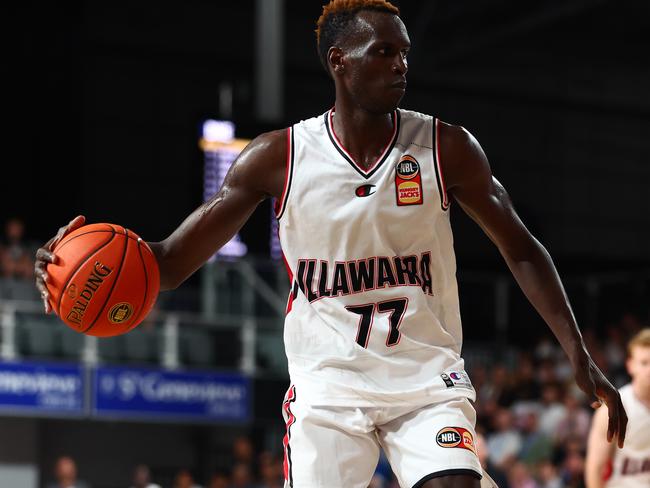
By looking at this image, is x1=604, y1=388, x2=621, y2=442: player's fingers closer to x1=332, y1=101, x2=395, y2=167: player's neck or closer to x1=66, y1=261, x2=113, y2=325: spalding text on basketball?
x1=332, y1=101, x2=395, y2=167: player's neck

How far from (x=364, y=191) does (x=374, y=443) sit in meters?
0.75

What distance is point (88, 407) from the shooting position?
43.3 ft

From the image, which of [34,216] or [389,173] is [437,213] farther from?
[34,216]

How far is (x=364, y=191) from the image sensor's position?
3635 mm

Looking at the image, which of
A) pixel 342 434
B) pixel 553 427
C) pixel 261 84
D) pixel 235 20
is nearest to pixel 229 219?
pixel 342 434

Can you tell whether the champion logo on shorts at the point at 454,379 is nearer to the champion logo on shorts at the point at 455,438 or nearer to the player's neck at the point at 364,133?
the champion logo on shorts at the point at 455,438

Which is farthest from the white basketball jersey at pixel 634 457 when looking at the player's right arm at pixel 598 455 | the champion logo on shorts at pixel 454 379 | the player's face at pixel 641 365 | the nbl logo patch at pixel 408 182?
the nbl logo patch at pixel 408 182

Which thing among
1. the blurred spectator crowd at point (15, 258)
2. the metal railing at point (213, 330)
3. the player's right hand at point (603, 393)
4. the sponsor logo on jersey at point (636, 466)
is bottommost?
the metal railing at point (213, 330)

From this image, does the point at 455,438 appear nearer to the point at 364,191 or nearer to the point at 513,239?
the point at 513,239

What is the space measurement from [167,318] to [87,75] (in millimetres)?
6602

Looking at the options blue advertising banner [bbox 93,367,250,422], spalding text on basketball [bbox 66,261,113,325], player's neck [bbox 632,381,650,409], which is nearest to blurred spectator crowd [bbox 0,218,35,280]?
blue advertising banner [bbox 93,367,250,422]

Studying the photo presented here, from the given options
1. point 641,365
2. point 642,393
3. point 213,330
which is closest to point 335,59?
point 641,365

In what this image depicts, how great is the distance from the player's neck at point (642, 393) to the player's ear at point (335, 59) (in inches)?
114

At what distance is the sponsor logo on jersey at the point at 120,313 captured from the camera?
3.71m
